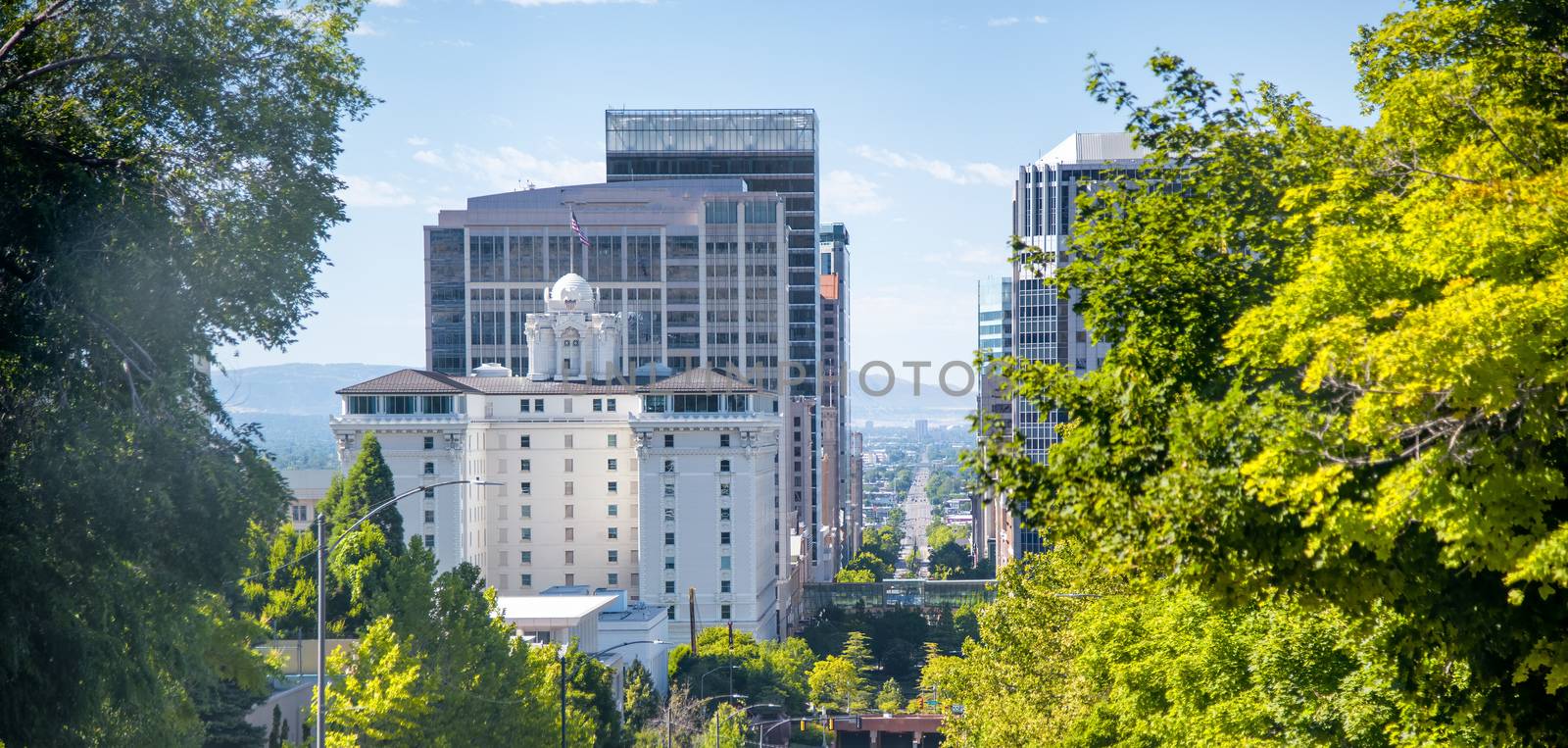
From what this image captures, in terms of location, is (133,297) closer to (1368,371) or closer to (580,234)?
(1368,371)

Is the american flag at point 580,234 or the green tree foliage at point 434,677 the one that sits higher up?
the american flag at point 580,234

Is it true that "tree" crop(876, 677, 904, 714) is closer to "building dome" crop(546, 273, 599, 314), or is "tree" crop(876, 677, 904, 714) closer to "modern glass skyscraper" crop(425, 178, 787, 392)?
"building dome" crop(546, 273, 599, 314)

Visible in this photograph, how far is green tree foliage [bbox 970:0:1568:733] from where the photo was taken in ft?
54.0

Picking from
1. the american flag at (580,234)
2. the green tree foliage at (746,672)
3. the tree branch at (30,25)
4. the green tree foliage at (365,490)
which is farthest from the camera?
the american flag at (580,234)

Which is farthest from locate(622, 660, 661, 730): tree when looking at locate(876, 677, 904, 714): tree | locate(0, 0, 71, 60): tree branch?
locate(0, 0, 71, 60): tree branch

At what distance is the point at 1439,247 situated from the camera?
687 inches

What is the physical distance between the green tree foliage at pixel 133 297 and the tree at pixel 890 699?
323 ft

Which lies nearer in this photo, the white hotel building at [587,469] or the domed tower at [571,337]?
the white hotel building at [587,469]

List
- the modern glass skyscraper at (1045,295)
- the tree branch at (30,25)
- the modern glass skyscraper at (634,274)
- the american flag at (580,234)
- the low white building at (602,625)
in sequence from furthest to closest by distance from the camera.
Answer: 1. the modern glass skyscraper at (634,274)
2. the modern glass skyscraper at (1045,295)
3. the american flag at (580,234)
4. the low white building at (602,625)
5. the tree branch at (30,25)

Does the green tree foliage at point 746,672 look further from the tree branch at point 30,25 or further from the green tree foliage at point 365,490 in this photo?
the tree branch at point 30,25

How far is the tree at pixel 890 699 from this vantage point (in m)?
125

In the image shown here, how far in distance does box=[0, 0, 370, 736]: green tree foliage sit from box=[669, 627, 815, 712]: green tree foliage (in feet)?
277

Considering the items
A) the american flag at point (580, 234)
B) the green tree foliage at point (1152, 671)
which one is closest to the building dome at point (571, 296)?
the american flag at point (580, 234)

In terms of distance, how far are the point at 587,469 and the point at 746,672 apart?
4863 cm
